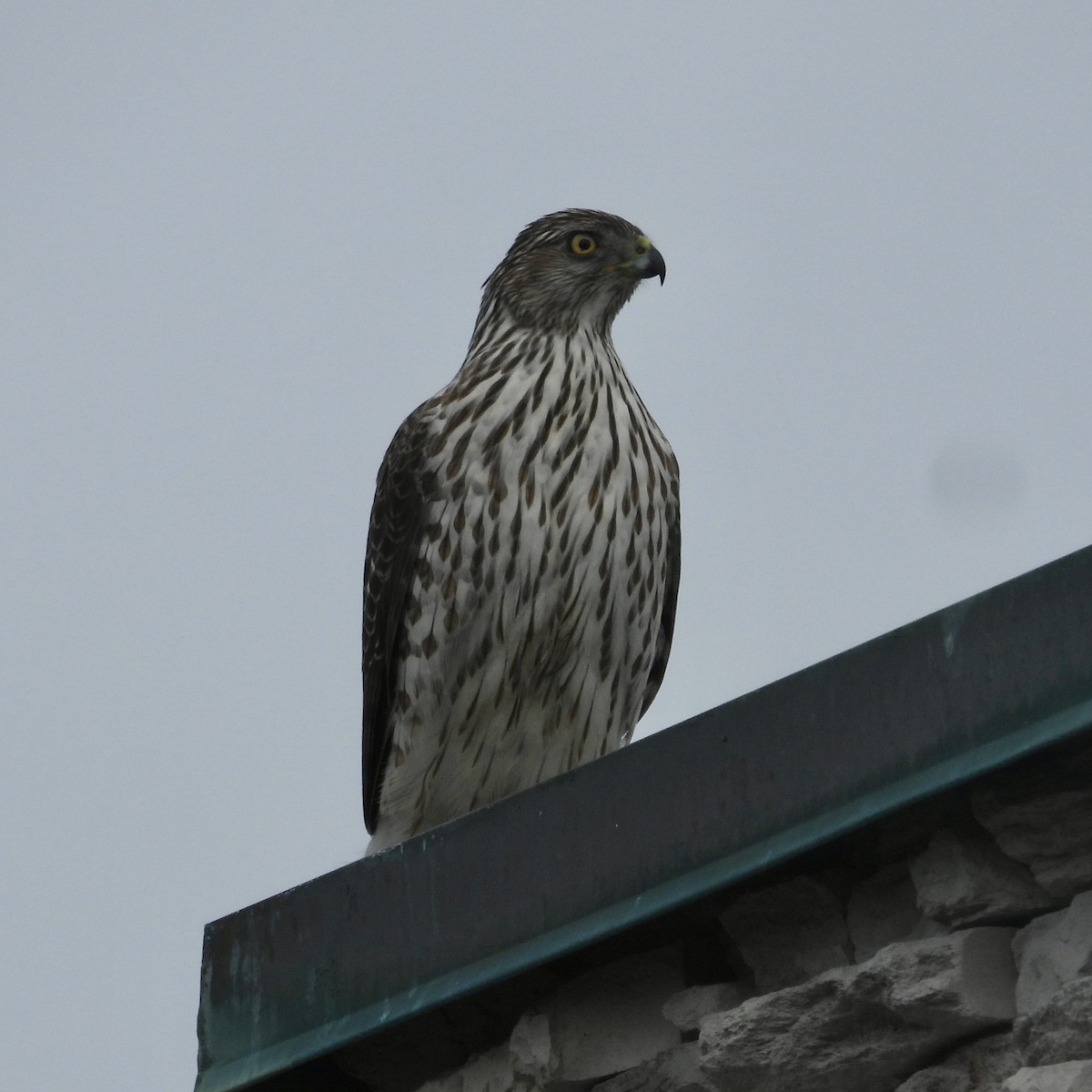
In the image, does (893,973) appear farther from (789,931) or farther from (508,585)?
(508,585)

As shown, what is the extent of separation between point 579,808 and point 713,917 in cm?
31

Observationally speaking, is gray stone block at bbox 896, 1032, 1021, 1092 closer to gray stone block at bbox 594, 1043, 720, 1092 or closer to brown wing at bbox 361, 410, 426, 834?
gray stone block at bbox 594, 1043, 720, 1092

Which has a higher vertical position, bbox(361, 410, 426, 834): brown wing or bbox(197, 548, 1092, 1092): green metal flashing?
bbox(361, 410, 426, 834): brown wing

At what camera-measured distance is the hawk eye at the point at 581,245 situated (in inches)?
245

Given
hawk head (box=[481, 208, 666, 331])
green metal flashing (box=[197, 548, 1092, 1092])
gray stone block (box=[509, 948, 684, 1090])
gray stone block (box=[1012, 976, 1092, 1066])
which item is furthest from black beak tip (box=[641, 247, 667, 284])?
gray stone block (box=[1012, 976, 1092, 1066])

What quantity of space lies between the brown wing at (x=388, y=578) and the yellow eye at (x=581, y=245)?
90 centimetres

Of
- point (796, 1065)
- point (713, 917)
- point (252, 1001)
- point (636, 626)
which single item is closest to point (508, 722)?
point (636, 626)

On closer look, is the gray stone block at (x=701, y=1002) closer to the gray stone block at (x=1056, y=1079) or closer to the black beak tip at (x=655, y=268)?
the gray stone block at (x=1056, y=1079)

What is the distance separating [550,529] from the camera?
206 inches

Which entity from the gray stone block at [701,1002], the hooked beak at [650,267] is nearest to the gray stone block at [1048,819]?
the gray stone block at [701,1002]

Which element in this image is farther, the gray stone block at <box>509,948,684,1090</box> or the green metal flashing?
the gray stone block at <box>509,948,684,1090</box>

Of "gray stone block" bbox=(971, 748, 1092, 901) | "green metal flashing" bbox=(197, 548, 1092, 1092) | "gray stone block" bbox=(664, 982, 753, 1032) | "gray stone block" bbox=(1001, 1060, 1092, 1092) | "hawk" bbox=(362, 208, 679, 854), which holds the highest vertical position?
"hawk" bbox=(362, 208, 679, 854)

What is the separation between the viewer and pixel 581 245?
625 cm

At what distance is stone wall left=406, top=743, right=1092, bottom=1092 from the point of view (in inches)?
117
